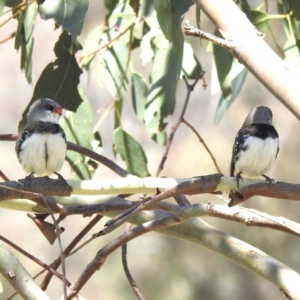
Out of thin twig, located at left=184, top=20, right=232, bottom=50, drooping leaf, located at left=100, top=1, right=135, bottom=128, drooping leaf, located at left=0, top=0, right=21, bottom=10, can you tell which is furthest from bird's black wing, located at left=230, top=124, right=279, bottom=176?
thin twig, located at left=184, top=20, right=232, bottom=50

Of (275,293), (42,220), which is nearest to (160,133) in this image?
(42,220)

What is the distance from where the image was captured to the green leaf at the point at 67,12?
74.2 inches

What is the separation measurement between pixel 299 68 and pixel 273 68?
52.8 inches

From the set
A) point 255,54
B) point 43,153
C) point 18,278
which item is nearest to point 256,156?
point 43,153

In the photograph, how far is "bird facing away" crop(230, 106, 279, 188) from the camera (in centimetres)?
246

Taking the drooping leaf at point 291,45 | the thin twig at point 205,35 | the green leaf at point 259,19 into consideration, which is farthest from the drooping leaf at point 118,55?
the thin twig at point 205,35

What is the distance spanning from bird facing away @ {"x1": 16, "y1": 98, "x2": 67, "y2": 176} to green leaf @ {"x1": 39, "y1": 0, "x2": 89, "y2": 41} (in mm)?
464

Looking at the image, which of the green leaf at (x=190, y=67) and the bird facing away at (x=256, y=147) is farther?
the green leaf at (x=190, y=67)

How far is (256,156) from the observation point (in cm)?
246

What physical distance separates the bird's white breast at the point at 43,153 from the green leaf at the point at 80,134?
1.28 ft

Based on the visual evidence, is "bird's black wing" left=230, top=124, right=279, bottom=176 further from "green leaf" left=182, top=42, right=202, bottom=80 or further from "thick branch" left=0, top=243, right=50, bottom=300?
"thick branch" left=0, top=243, right=50, bottom=300

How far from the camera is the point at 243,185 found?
1.75 meters

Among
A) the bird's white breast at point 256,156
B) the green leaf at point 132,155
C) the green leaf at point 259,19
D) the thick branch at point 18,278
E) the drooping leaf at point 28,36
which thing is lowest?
the thick branch at point 18,278

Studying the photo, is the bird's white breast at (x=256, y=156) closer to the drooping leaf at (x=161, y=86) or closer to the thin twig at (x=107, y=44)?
the drooping leaf at (x=161, y=86)
